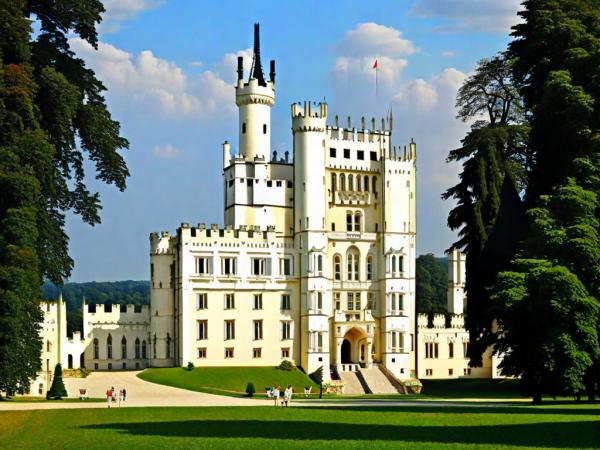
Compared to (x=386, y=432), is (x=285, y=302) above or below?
above

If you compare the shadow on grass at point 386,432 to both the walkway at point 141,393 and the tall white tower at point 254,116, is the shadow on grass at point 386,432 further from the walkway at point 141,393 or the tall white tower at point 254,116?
the tall white tower at point 254,116

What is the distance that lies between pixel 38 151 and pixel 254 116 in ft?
158

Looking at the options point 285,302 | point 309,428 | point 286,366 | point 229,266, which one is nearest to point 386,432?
point 309,428

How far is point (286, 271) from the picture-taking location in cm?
8731

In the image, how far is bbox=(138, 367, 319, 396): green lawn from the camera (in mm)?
78062

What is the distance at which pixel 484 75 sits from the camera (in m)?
77.6

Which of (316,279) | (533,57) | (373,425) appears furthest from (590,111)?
(316,279)

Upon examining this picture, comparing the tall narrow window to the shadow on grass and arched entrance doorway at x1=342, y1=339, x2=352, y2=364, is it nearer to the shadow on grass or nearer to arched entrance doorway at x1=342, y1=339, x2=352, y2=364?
arched entrance doorway at x1=342, y1=339, x2=352, y2=364

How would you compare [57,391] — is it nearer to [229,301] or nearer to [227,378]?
[227,378]

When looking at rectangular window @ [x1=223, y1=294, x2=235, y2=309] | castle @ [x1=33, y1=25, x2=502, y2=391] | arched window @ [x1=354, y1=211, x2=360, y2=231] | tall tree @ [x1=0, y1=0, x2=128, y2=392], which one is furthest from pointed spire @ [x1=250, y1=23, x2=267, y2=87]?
tall tree @ [x1=0, y1=0, x2=128, y2=392]

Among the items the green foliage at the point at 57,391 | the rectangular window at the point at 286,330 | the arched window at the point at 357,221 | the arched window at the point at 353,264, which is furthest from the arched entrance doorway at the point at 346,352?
the green foliage at the point at 57,391

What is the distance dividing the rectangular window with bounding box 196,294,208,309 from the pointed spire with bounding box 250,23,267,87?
17.4 m

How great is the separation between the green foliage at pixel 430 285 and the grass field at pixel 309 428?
82.6 m

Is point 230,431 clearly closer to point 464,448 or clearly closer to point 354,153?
point 464,448
